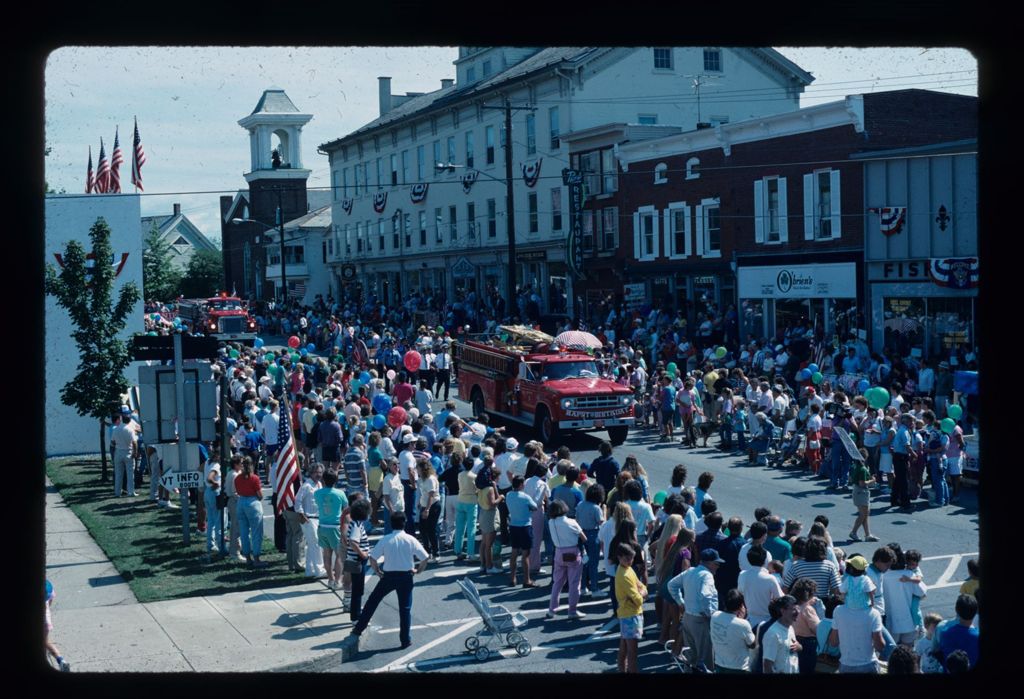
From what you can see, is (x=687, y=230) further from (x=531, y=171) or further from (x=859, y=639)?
(x=859, y=639)

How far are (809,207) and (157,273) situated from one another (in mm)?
48652

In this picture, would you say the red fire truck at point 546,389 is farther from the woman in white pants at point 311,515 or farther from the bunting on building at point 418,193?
the bunting on building at point 418,193

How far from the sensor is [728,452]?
23.4 m

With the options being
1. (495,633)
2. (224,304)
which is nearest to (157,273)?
(224,304)

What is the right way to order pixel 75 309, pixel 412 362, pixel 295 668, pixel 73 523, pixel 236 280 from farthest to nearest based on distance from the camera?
pixel 236 280
pixel 412 362
pixel 75 309
pixel 73 523
pixel 295 668

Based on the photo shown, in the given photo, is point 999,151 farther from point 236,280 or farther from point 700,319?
point 236,280

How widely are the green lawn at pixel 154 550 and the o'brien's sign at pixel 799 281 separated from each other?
18046 mm

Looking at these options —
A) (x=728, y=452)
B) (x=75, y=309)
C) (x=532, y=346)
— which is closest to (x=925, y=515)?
(x=728, y=452)

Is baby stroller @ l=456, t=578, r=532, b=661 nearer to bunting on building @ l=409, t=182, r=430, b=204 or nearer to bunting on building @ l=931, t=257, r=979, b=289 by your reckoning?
bunting on building @ l=931, t=257, r=979, b=289

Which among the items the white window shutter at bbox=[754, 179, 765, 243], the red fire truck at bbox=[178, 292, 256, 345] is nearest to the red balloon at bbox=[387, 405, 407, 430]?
the white window shutter at bbox=[754, 179, 765, 243]

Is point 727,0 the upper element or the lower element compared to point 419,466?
upper

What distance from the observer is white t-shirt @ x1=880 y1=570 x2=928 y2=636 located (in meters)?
9.74

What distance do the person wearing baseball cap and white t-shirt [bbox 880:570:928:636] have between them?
1465 millimetres

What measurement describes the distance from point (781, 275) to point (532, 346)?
9.89m
